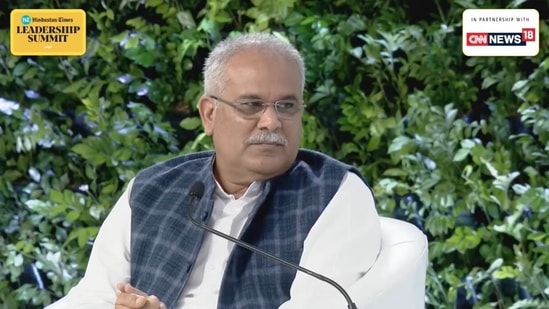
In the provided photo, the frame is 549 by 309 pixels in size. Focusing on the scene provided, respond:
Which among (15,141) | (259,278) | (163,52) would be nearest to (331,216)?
(259,278)

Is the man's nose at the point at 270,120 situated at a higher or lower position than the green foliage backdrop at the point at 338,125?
higher

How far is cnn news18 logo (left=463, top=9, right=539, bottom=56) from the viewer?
2.67 m

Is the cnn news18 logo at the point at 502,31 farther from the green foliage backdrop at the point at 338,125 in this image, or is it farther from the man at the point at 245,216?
the man at the point at 245,216

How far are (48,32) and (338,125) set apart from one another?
86 cm

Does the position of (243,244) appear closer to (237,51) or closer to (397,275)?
(397,275)

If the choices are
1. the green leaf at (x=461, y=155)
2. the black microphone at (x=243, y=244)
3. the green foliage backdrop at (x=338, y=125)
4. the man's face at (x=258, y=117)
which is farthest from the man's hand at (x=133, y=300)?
the green leaf at (x=461, y=155)

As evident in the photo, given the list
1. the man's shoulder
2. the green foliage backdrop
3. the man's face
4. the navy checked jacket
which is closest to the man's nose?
the man's face

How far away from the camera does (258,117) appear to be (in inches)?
78.0

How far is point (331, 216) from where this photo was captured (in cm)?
188

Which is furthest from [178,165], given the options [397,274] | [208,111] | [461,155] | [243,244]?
[461,155]

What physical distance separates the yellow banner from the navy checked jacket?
0.79m

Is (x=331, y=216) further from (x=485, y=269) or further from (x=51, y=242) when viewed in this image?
(x=51, y=242)

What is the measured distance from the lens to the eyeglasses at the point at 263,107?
1969 mm

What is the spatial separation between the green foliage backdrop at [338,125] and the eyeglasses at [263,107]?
2.77 ft
